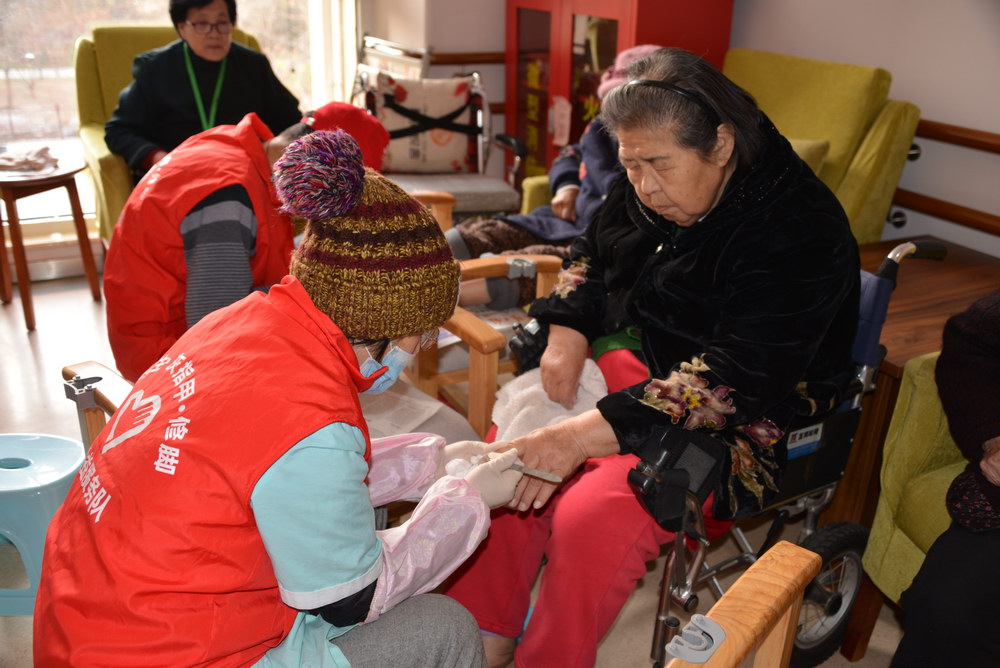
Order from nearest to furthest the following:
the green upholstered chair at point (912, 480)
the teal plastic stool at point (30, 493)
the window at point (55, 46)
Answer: the teal plastic stool at point (30, 493) < the green upholstered chair at point (912, 480) < the window at point (55, 46)

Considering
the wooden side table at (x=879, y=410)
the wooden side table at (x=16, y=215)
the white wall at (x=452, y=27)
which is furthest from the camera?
the white wall at (x=452, y=27)

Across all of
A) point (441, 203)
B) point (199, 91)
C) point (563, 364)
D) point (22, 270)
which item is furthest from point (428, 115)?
point (563, 364)

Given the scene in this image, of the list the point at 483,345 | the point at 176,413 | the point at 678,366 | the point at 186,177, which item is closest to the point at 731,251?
the point at 678,366

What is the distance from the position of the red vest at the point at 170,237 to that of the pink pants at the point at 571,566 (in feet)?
2.58

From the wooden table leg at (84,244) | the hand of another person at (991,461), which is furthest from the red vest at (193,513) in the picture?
the wooden table leg at (84,244)

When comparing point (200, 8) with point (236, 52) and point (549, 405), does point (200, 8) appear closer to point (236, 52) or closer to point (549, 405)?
point (236, 52)

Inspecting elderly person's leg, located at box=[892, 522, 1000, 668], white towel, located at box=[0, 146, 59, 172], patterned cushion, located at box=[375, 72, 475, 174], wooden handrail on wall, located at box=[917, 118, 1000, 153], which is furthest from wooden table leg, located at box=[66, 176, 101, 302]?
elderly person's leg, located at box=[892, 522, 1000, 668]

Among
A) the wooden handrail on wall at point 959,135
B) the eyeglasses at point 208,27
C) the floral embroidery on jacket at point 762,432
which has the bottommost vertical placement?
the floral embroidery on jacket at point 762,432

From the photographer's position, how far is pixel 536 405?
1.76 metres

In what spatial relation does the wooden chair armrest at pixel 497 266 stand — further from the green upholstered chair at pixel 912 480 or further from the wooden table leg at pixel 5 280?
the wooden table leg at pixel 5 280

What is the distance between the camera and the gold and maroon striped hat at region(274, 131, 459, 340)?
1127mm

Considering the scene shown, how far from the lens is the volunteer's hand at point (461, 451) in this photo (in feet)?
4.83

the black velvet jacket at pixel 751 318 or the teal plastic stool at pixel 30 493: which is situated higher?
the black velvet jacket at pixel 751 318

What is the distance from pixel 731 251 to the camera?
150 centimetres
